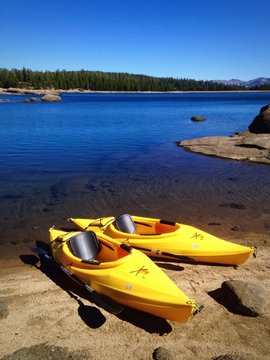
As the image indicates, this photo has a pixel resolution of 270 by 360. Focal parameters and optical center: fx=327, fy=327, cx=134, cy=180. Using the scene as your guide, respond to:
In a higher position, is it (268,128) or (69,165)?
(268,128)

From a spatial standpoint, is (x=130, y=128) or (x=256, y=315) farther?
(x=130, y=128)

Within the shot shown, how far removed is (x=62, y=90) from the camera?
168750 millimetres

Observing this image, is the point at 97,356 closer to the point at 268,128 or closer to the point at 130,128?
the point at 268,128

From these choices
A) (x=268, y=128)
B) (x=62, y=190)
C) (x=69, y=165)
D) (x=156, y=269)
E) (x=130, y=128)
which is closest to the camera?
(x=156, y=269)

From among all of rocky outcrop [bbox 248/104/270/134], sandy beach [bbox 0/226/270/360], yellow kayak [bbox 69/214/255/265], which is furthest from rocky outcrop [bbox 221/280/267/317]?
rocky outcrop [bbox 248/104/270/134]

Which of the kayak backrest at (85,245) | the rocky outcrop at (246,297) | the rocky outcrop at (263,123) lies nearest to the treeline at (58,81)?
the rocky outcrop at (263,123)

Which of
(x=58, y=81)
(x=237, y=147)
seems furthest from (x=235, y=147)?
(x=58, y=81)

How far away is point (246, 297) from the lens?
7848mm

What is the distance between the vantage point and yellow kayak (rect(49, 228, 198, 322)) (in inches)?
288

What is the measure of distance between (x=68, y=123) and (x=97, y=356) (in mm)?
45484

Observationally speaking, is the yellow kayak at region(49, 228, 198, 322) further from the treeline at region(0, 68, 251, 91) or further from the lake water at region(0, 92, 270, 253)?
the treeline at region(0, 68, 251, 91)

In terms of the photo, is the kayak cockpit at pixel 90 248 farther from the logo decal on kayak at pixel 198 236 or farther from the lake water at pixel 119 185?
the lake water at pixel 119 185

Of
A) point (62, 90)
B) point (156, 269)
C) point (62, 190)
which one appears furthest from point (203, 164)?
point (62, 90)

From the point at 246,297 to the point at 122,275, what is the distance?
3028mm
